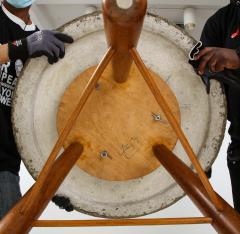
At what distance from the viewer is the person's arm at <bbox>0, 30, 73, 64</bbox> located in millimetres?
973

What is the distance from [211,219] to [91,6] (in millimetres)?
2469

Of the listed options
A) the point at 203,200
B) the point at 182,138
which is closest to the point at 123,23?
the point at 182,138

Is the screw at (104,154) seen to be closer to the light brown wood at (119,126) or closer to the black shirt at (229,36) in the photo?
the light brown wood at (119,126)

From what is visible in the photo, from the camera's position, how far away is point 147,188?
3.69ft

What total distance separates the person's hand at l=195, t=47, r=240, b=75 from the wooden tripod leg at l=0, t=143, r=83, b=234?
1.31ft

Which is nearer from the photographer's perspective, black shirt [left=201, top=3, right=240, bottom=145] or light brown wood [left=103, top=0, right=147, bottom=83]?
light brown wood [left=103, top=0, right=147, bottom=83]

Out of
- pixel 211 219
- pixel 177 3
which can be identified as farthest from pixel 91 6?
pixel 211 219

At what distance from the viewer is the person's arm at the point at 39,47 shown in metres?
0.97

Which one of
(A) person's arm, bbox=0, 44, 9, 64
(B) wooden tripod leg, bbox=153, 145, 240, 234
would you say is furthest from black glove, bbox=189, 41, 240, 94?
(A) person's arm, bbox=0, 44, 9, 64

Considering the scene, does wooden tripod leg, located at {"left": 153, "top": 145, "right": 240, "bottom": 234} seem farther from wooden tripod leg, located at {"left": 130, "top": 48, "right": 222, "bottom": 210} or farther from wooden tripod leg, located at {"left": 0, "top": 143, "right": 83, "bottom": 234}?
wooden tripod leg, located at {"left": 0, "top": 143, "right": 83, "bottom": 234}

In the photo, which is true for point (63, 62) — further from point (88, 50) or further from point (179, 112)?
point (179, 112)

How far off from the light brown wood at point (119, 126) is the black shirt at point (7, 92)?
210 mm

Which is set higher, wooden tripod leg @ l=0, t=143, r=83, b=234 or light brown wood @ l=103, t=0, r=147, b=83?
light brown wood @ l=103, t=0, r=147, b=83

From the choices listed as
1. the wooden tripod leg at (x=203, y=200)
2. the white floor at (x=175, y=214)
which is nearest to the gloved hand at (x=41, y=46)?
the wooden tripod leg at (x=203, y=200)
